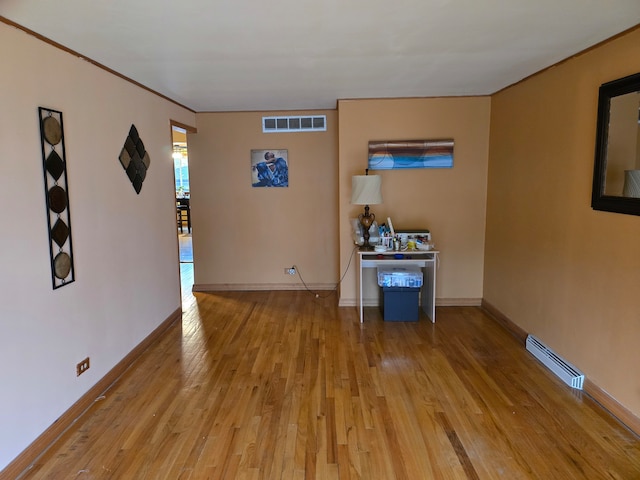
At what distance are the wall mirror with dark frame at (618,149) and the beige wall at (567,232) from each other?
0.08 meters

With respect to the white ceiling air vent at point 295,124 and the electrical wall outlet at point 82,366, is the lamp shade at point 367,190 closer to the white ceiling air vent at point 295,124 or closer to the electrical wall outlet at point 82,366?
the white ceiling air vent at point 295,124

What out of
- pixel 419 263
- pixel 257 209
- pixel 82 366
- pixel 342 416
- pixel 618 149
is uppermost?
pixel 618 149

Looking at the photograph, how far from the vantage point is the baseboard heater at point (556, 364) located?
114 inches

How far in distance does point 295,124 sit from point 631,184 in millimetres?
3696

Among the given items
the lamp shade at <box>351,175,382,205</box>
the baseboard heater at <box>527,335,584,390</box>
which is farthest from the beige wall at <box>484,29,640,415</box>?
the lamp shade at <box>351,175,382,205</box>

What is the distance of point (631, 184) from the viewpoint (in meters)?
2.44

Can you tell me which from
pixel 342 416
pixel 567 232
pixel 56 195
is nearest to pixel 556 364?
pixel 567 232

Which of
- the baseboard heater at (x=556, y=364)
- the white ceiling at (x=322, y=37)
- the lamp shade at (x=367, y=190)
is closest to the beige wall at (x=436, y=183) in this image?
the lamp shade at (x=367, y=190)

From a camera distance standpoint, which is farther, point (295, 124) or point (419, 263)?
point (295, 124)

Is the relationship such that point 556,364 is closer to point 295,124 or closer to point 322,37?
point 322,37

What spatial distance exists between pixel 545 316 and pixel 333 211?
281 centimetres

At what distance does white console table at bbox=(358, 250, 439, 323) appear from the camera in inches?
167

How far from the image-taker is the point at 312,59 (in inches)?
116

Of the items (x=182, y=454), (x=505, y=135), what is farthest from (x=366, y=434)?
(x=505, y=135)
